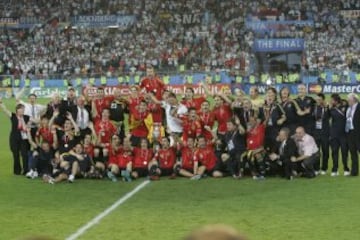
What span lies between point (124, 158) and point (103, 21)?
4339cm

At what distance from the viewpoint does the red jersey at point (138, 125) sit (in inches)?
546

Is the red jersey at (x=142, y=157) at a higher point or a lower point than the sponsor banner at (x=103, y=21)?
lower

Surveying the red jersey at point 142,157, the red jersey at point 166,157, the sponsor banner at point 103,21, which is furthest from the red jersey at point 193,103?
the sponsor banner at point 103,21

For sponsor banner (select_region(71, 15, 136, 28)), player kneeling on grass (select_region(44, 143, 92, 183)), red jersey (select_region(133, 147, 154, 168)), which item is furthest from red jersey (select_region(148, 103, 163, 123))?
sponsor banner (select_region(71, 15, 136, 28))

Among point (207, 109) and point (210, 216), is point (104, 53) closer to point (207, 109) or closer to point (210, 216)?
point (207, 109)

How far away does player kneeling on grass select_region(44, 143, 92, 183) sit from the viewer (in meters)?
12.9

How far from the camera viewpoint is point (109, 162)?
13.2 m

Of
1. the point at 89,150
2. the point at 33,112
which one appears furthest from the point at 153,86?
the point at 33,112

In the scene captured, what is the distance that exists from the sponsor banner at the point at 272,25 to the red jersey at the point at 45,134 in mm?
37766

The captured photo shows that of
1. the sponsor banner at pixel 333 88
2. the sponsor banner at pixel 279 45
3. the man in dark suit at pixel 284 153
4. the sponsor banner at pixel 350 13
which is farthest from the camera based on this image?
the sponsor banner at pixel 350 13

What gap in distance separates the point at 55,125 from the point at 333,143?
555 centimetres

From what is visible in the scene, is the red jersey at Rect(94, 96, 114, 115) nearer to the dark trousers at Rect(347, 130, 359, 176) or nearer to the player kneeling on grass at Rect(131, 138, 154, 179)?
the player kneeling on grass at Rect(131, 138, 154, 179)

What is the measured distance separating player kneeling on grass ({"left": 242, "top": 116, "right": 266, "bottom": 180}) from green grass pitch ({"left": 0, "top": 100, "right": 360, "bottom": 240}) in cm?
25

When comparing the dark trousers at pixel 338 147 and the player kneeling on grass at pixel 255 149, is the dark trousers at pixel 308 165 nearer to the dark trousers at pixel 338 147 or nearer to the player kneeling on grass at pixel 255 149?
the dark trousers at pixel 338 147
